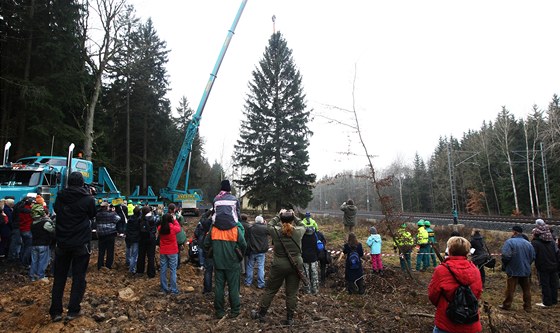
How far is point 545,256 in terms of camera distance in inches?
322

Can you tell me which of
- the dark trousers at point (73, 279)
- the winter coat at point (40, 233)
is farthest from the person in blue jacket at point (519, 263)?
the winter coat at point (40, 233)

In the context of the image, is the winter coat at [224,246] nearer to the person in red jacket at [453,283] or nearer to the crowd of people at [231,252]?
the crowd of people at [231,252]

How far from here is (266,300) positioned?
564cm

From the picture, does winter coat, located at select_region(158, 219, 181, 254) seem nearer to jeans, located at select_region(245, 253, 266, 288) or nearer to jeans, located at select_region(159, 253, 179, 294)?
jeans, located at select_region(159, 253, 179, 294)

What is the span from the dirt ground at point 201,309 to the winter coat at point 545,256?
39.1 inches

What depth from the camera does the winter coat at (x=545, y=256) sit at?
8.11m

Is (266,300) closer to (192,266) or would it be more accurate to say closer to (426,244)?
(192,266)

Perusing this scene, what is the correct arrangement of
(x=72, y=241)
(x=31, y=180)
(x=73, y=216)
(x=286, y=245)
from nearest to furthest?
(x=72, y=241)
(x=73, y=216)
(x=286, y=245)
(x=31, y=180)

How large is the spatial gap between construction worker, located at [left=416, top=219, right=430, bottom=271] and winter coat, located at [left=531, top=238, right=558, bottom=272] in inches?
146

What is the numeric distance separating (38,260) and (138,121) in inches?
1002

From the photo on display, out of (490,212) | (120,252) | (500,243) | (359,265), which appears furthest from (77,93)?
(490,212)

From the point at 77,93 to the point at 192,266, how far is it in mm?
15161

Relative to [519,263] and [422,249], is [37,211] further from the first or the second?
[422,249]

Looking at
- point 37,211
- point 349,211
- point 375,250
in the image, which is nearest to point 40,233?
point 37,211
